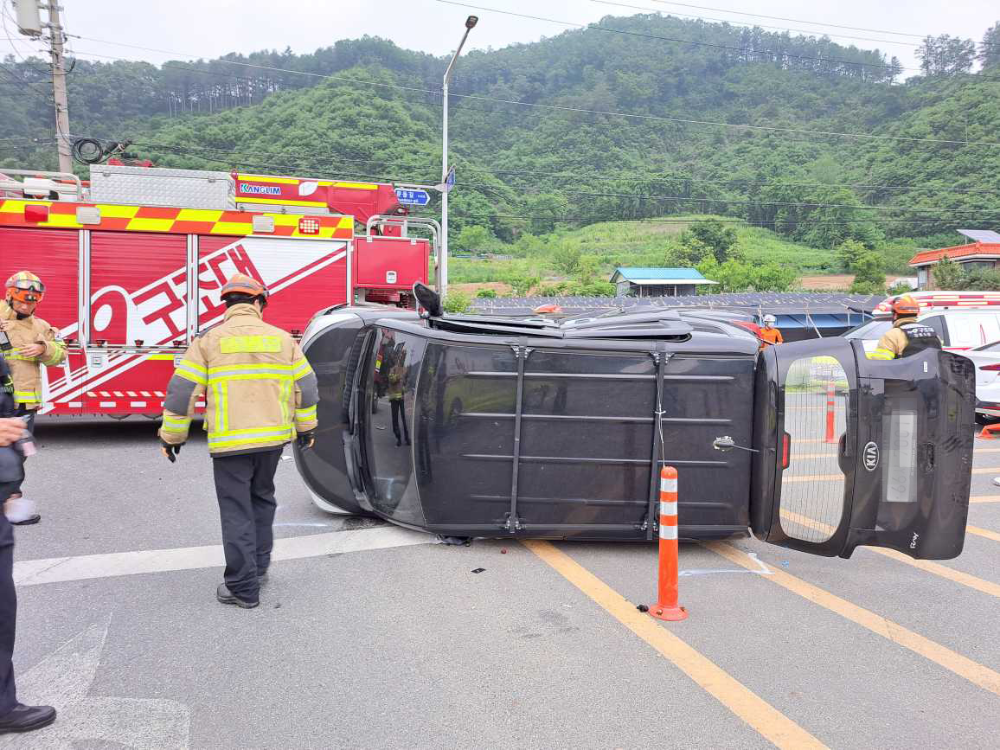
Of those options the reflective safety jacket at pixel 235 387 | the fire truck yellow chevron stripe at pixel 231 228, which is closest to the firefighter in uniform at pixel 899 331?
the reflective safety jacket at pixel 235 387

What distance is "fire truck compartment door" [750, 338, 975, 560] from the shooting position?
4.30 m

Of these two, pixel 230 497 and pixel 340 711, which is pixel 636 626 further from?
pixel 230 497

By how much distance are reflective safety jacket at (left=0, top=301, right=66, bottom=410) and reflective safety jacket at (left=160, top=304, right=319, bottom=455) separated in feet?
8.50

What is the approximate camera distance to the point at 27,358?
5.90 m

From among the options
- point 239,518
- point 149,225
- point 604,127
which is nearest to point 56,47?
point 149,225

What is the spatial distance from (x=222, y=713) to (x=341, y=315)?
3148 millimetres

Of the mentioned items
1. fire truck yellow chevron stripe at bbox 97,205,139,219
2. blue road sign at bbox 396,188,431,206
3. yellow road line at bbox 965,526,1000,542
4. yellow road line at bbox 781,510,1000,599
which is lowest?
yellow road line at bbox 965,526,1000,542

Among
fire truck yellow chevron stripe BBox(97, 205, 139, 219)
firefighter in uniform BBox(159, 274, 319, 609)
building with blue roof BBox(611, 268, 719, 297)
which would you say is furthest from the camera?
building with blue roof BBox(611, 268, 719, 297)

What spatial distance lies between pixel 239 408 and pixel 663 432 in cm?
262

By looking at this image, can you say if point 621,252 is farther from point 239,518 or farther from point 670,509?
point 239,518

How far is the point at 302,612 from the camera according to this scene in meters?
4.10

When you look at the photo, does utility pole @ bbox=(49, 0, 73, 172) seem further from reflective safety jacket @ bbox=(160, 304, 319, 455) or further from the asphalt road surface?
reflective safety jacket @ bbox=(160, 304, 319, 455)

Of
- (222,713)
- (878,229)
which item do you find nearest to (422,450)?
(222,713)

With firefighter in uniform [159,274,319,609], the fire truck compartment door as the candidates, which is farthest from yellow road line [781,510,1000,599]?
firefighter in uniform [159,274,319,609]
